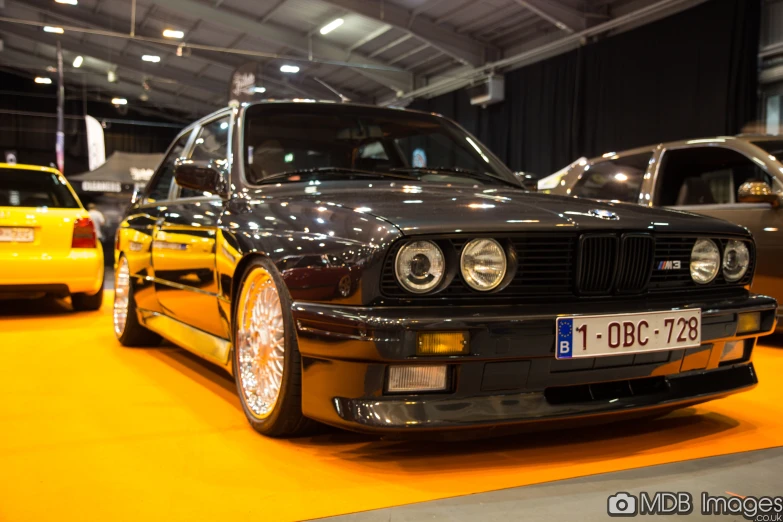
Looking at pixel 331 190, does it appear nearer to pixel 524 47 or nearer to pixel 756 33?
pixel 756 33

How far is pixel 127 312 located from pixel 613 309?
3108 millimetres

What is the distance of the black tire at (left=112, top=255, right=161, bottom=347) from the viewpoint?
4.38 meters

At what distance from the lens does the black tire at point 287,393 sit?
233 cm

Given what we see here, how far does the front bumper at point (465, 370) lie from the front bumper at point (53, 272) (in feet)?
14.3

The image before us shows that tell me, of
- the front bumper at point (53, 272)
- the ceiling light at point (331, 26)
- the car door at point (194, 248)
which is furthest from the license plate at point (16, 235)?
the ceiling light at point (331, 26)

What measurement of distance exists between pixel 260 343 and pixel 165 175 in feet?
6.70

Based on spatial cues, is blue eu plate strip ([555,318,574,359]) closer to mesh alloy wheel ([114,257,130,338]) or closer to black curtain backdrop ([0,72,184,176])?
mesh alloy wheel ([114,257,130,338])

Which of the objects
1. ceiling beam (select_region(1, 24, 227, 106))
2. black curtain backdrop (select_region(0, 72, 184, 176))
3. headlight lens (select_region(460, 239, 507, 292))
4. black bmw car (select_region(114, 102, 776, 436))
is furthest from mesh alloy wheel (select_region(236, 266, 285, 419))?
black curtain backdrop (select_region(0, 72, 184, 176))

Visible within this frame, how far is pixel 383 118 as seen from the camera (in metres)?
3.53

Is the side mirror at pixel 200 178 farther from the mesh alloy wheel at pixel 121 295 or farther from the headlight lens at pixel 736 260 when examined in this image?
the headlight lens at pixel 736 260

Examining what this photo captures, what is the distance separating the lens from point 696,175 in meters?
5.48

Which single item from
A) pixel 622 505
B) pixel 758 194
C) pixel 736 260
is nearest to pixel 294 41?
pixel 758 194

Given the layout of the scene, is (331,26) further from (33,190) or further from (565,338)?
(565,338)

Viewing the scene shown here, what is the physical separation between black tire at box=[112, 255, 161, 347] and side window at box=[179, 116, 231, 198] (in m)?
0.92
